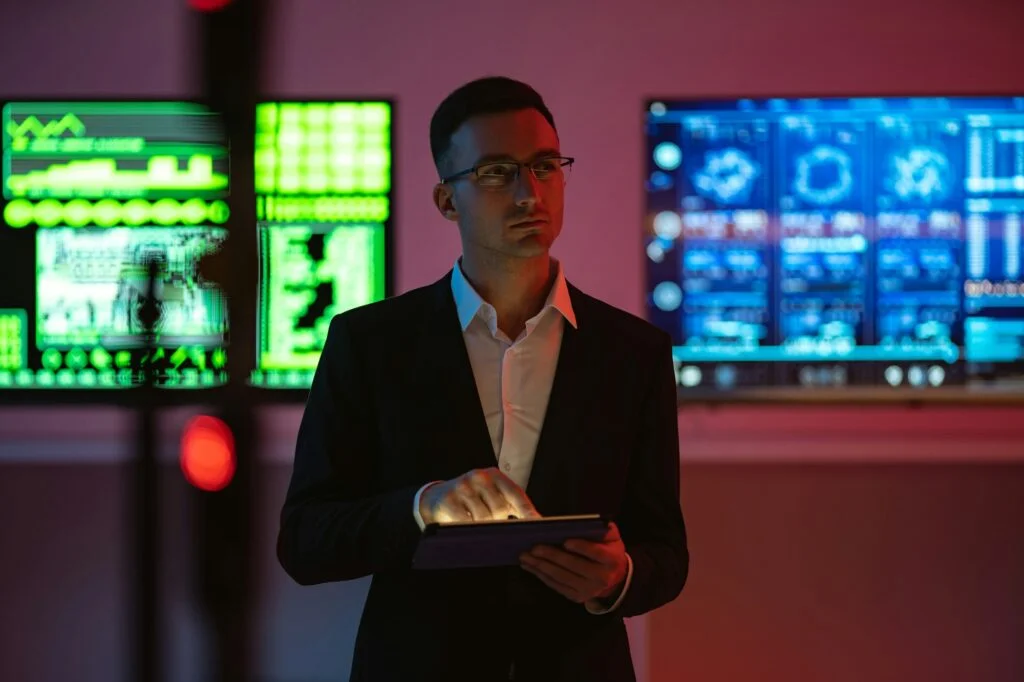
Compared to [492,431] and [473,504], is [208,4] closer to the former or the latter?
[473,504]

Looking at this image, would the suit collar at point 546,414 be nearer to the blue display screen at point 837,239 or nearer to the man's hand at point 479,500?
the man's hand at point 479,500

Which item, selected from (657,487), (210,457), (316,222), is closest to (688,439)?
(316,222)

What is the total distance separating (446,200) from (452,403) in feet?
1.00

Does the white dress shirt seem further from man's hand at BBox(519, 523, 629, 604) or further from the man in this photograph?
man's hand at BBox(519, 523, 629, 604)

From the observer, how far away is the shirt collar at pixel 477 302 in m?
1.43

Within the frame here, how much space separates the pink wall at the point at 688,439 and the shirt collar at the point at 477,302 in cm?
164

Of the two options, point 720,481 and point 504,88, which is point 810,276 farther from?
point 504,88

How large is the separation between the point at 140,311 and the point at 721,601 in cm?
250

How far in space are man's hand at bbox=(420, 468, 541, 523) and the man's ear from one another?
44cm

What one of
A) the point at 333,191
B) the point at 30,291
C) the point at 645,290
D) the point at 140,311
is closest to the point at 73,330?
the point at 30,291

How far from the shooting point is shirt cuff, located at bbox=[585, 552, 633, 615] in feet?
4.17

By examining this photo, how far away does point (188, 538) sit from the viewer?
783 millimetres

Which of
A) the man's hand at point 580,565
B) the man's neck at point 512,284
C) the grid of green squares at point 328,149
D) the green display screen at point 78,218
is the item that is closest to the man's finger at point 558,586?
the man's hand at point 580,565

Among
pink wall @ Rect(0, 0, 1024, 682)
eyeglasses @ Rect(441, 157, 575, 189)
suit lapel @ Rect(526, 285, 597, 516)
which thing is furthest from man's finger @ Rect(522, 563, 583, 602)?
pink wall @ Rect(0, 0, 1024, 682)
